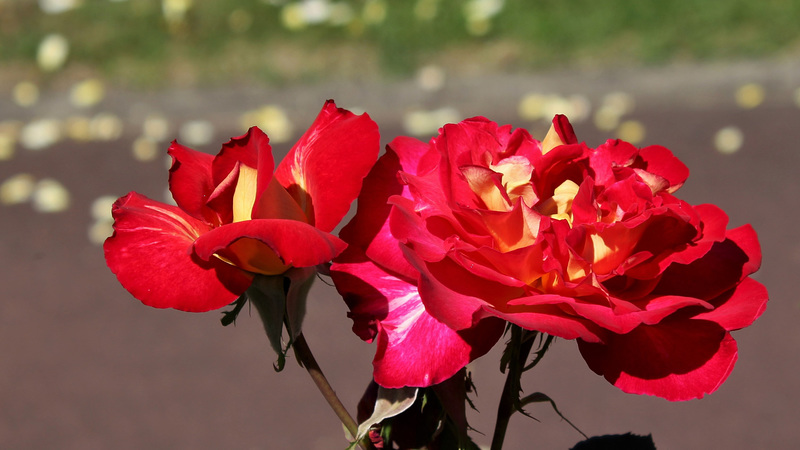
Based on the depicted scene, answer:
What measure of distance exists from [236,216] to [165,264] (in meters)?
0.03

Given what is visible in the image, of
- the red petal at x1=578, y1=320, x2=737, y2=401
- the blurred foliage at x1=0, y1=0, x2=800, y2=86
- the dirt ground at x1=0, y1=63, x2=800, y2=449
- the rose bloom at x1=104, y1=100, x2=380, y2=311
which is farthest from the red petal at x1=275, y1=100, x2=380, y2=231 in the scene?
the blurred foliage at x1=0, y1=0, x2=800, y2=86

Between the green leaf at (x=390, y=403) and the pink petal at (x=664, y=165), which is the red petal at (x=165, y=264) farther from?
the pink petal at (x=664, y=165)

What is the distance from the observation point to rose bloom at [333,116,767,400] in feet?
1.11

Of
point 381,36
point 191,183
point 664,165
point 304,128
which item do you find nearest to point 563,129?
point 664,165

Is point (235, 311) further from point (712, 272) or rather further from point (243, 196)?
point (712, 272)

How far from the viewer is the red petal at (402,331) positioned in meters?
0.34

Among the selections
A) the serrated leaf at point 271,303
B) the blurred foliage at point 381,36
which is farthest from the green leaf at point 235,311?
the blurred foliage at point 381,36

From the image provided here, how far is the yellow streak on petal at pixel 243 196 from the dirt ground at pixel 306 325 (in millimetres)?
1099

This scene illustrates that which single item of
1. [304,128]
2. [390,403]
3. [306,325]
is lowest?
[306,325]

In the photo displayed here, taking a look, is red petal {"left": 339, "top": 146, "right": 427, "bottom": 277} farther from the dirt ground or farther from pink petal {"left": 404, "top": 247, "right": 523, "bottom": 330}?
the dirt ground

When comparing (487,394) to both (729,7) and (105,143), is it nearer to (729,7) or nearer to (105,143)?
(105,143)

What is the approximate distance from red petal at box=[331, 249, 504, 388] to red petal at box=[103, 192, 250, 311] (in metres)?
0.04

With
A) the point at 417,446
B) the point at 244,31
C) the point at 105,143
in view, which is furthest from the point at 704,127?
the point at 417,446

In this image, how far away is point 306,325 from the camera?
1922 millimetres
